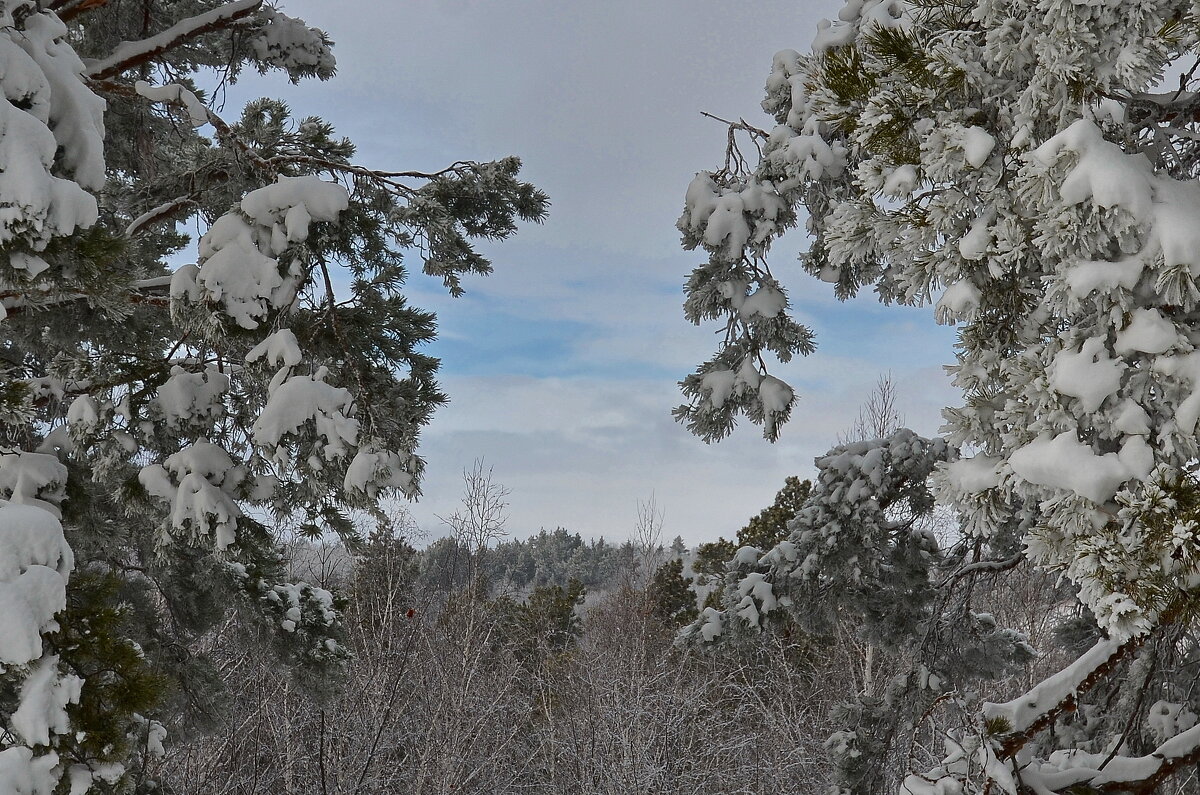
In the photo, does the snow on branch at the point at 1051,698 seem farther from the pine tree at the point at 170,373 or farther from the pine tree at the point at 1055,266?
the pine tree at the point at 170,373

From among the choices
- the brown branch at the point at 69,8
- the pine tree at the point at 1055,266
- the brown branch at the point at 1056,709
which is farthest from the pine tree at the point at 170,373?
the brown branch at the point at 1056,709

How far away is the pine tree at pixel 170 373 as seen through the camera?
93.6 inches

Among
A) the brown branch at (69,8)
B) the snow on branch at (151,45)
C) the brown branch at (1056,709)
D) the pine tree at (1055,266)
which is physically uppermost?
the snow on branch at (151,45)

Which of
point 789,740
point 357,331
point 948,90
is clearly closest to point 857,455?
point 357,331

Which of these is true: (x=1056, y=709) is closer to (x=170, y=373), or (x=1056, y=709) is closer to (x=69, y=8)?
(x=170, y=373)

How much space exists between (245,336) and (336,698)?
371 centimetres

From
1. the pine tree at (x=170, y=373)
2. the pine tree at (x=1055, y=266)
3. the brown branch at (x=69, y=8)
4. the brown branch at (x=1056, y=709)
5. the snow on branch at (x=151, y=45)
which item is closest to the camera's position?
the pine tree at (x=1055, y=266)

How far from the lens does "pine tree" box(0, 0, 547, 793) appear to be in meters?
2.38

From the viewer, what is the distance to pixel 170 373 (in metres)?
4.12

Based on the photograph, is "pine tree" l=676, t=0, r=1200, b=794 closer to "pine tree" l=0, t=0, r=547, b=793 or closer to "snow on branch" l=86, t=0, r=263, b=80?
"pine tree" l=0, t=0, r=547, b=793

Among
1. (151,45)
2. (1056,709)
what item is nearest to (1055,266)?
(1056,709)

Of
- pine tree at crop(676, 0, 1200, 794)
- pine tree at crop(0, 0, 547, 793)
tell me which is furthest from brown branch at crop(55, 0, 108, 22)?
pine tree at crop(676, 0, 1200, 794)

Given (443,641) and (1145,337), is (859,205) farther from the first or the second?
(443,641)

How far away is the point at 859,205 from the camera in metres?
2.26
